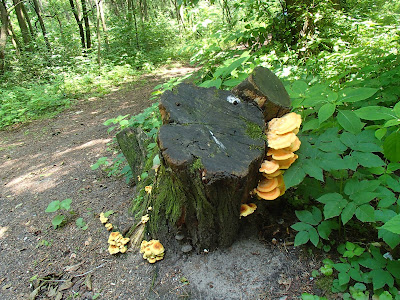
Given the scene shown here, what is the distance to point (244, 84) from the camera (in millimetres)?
2307

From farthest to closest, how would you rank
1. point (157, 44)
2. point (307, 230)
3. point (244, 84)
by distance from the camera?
1. point (157, 44)
2. point (244, 84)
3. point (307, 230)

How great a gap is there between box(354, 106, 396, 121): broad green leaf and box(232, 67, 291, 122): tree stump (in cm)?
58

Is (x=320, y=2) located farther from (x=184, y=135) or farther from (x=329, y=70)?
(x=184, y=135)

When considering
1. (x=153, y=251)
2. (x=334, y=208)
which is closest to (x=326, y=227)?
(x=334, y=208)

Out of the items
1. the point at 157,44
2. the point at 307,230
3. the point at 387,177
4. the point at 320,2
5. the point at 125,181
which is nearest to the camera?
the point at 387,177

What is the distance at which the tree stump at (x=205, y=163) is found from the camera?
1834 mm

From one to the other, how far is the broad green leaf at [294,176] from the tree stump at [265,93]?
0.58 m

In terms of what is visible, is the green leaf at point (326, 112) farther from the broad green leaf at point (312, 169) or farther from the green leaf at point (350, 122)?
the broad green leaf at point (312, 169)

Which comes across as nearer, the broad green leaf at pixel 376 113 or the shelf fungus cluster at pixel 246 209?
the broad green leaf at pixel 376 113

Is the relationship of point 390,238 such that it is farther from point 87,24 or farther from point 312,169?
point 87,24

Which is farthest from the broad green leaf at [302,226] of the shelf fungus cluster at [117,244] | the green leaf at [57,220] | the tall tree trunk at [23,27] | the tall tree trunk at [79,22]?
the tall tree trunk at [79,22]

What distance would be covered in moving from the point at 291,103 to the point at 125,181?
2.73 m

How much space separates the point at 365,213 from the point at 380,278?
445mm

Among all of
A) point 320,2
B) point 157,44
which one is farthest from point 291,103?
point 157,44
